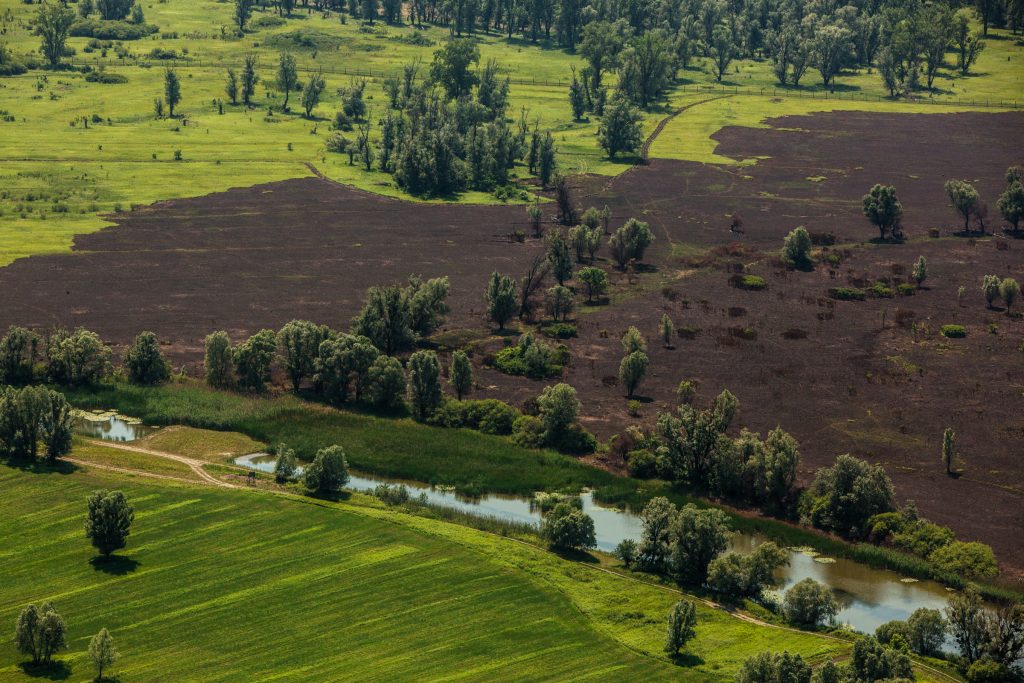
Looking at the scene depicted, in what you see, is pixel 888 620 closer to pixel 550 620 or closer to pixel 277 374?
pixel 550 620

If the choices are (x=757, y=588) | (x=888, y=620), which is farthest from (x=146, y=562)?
(x=888, y=620)

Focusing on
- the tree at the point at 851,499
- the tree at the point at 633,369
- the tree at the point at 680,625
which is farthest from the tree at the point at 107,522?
the tree at the point at 633,369

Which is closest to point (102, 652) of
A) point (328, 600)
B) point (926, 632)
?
point (328, 600)

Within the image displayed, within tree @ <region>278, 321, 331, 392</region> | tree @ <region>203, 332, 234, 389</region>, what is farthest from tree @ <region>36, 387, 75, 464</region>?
tree @ <region>278, 321, 331, 392</region>

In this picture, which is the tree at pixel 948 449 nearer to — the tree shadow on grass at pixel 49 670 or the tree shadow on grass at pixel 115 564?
the tree shadow on grass at pixel 115 564

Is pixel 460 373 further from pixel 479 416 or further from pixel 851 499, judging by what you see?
pixel 851 499
